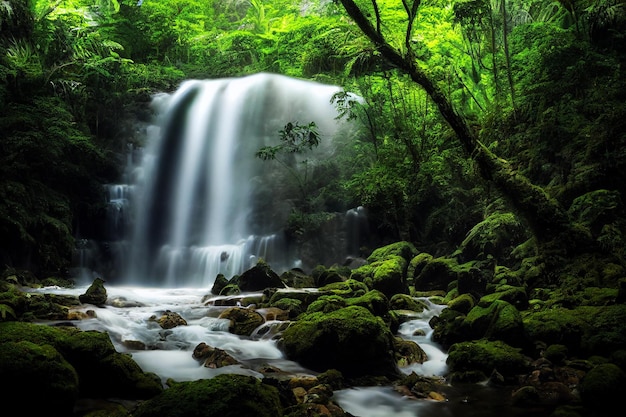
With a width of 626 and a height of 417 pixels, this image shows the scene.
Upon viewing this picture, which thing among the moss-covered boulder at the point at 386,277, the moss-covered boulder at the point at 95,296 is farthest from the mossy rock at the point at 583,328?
the moss-covered boulder at the point at 95,296

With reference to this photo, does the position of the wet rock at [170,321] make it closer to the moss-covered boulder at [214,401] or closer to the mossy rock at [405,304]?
the mossy rock at [405,304]

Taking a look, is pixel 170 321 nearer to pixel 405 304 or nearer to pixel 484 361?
pixel 405 304

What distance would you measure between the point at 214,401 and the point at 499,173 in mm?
9066

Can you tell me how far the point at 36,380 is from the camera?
4367 mm

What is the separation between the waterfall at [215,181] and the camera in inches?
704

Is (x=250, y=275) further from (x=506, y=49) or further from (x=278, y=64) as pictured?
(x=278, y=64)

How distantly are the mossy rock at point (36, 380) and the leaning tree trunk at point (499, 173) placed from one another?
9480 millimetres

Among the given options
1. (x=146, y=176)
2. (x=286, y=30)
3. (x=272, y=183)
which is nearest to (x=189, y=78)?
(x=286, y=30)

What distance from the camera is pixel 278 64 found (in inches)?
1011

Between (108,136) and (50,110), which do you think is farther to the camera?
(108,136)

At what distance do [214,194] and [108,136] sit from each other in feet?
19.8

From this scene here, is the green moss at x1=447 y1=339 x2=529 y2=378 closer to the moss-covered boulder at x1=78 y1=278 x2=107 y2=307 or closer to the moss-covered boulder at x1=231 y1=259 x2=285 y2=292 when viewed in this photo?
the moss-covered boulder at x1=231 y1=259 x2=285 y2=292

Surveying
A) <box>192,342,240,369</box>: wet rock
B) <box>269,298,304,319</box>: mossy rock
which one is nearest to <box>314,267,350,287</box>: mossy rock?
<box>269,298,304,319</box>: mossy rock

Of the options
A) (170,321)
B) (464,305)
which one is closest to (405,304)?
(464,305)
